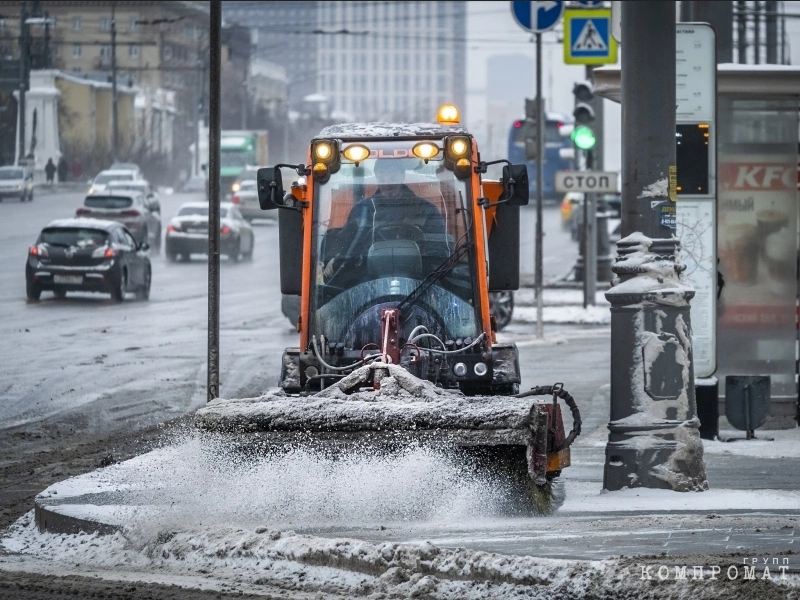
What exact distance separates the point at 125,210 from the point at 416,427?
1145 inches

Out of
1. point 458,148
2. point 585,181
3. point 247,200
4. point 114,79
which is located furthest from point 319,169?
point 247,200

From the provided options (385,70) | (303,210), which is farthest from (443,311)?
(385,70)

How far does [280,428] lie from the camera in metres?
8.84

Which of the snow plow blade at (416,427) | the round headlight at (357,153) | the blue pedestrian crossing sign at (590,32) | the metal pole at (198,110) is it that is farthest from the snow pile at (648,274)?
the metal pole at (198,110)

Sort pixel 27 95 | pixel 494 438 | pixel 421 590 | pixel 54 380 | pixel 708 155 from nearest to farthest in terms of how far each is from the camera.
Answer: pixel 421 590 → pixel 494 438 → pixel 708 155 → pixel 54 380 → pixel 27 95

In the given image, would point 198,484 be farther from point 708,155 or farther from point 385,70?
point 385,70

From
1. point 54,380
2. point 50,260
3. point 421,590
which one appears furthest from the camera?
point 50,260

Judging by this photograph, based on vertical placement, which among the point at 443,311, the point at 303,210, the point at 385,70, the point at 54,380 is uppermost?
the point at 385,70

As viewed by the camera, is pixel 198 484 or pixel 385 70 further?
pixel 385 70

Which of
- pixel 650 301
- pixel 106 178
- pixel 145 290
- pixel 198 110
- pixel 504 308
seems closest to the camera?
pixel 650 301

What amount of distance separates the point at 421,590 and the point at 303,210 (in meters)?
4.65

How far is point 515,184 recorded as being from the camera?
1034 centimetres

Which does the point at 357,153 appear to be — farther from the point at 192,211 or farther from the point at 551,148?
the point at 551,148

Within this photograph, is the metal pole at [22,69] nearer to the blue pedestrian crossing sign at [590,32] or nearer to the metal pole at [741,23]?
the blue pedestrian crossing sign at [590,32]
